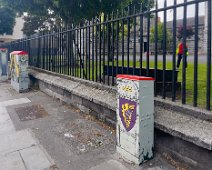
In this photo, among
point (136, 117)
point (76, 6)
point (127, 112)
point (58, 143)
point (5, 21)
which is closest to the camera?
point (136, 117)

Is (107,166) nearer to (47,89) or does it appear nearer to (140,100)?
(140,100)

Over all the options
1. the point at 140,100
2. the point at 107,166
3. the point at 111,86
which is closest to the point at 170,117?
the point at 140,100

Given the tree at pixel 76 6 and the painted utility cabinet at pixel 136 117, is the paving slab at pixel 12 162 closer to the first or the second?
the painted utility cabinet at pixel 136 117

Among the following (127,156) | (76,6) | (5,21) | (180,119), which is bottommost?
(127,156)

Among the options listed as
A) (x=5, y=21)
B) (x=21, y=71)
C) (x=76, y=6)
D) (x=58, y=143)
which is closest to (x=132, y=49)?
(x=58, y=143)

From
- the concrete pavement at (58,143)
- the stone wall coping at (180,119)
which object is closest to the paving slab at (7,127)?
the concrete pavement at (58,143)

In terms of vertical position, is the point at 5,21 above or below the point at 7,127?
above

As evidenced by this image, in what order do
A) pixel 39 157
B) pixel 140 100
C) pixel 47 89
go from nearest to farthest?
pixel 140 100 < pixel 39 157 < pixel 47 89

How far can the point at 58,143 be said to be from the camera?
156 inches

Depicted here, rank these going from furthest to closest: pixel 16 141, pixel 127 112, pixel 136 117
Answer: pixel 16 141 < pixel 127 112 < pixel 136 117

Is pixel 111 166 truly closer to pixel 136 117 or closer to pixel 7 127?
pixel 136 117

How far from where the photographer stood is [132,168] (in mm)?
3057

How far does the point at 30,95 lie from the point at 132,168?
604cm

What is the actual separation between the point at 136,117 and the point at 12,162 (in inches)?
75.0
